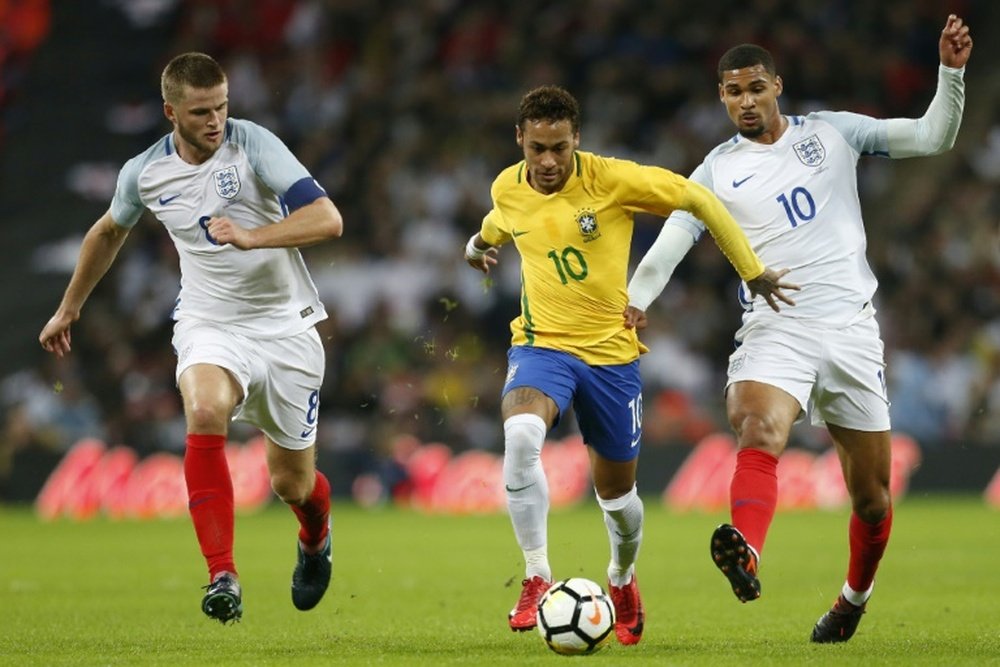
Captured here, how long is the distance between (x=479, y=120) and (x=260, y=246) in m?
14.5

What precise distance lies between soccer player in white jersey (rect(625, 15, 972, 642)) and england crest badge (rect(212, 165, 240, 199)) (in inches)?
74.5

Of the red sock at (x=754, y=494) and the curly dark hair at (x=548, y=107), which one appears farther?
the curly dark hair at (x=548, y=107)

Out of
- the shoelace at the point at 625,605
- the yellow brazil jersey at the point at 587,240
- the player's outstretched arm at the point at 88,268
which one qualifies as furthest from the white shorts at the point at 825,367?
the player's outstretched arm at the point at 88,268

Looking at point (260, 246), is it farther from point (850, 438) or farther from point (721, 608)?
point (721, 608)

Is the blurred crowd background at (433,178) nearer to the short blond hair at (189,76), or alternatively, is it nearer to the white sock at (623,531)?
the white sock at (623,531)

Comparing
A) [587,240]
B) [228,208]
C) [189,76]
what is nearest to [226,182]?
[228,208]

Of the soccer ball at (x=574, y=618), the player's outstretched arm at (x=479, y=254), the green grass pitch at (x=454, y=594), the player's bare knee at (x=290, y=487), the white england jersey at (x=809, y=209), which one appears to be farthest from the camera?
the player's bare knee at (x=290, y=487)

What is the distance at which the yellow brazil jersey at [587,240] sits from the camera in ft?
25.0

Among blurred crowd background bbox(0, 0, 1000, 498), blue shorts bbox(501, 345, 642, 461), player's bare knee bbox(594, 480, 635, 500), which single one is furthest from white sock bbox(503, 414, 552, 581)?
blurred crowd background bbox(0, 0, 1000, 498)

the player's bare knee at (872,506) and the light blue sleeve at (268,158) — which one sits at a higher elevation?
the light blue sleeve at (268,158)

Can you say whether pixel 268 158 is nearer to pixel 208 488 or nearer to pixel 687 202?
pixel 208 488

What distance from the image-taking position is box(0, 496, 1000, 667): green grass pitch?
23.8 feet

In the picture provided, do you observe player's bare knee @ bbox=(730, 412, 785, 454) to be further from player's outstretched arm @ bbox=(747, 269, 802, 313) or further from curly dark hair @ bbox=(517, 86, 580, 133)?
curly dark hair @ bbox=(517, 86, 580, 133)

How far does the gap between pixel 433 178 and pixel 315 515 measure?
1255 centimetres
